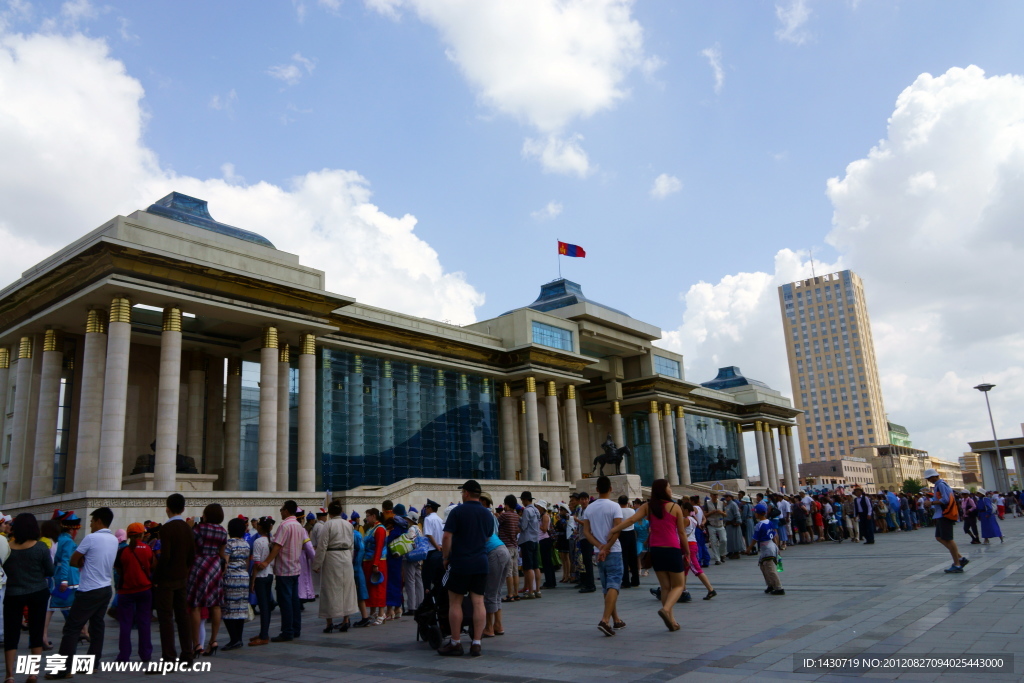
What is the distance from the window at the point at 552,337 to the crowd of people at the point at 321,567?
26093mm

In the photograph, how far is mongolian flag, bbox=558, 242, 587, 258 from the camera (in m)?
44.5

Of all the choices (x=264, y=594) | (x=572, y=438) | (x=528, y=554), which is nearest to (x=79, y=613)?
(x=264, y=594)

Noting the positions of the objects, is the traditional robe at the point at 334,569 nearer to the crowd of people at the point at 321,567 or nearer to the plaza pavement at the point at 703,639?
the crowd of people at the point at 321,567

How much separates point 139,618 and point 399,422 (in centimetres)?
2686

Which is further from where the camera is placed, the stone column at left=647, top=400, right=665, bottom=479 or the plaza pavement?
the stone column at left=647, top=400, right=665, bottom=479

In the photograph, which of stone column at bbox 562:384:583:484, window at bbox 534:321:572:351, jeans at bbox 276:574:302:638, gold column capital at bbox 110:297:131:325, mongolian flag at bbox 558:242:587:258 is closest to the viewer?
jeans at bbox 276:574:302:638

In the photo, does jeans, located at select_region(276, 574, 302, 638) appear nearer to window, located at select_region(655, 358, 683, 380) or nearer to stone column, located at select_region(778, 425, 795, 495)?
window, located at select_region(655, 358, 683, 380)

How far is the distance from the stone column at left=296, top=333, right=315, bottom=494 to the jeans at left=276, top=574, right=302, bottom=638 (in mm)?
17825

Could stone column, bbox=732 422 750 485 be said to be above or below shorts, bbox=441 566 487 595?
above

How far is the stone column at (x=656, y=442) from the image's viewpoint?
49719mm

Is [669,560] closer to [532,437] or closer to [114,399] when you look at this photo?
[114,399]

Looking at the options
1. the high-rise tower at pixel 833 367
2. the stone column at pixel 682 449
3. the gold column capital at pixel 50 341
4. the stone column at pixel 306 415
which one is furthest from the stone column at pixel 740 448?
the high-rise tower at pixel 833 367

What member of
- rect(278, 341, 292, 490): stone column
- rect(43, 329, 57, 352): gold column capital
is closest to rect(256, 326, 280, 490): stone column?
rect(278, 341, 292, 490): stone column

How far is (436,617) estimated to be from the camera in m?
8.82
